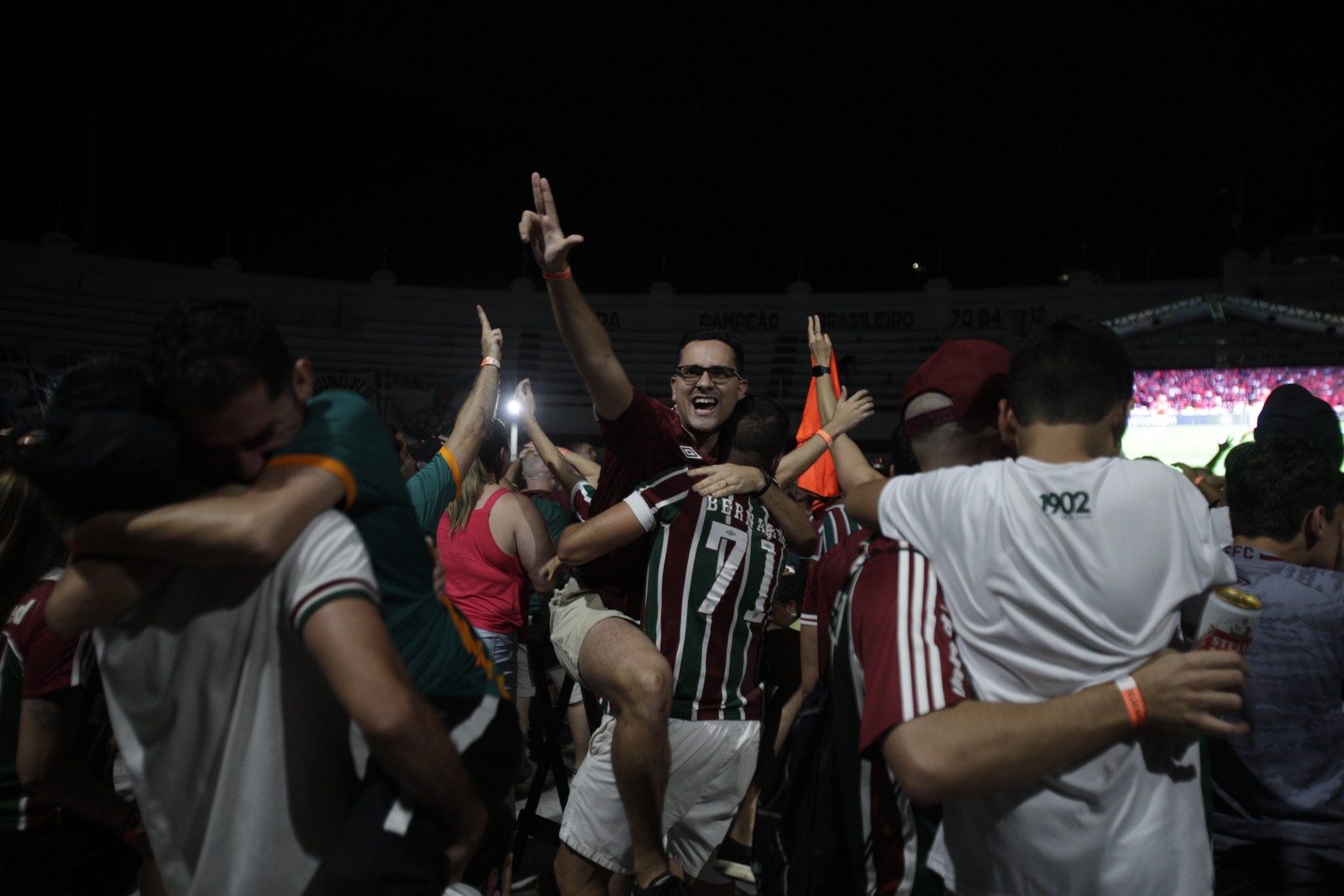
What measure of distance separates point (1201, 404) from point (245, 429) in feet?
51.4

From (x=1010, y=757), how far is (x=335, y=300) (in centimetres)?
2514

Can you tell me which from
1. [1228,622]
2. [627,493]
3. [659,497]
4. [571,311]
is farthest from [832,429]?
[1228,622]

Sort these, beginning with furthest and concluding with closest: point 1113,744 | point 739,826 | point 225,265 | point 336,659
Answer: point 225,265, point 739,826, point 1113,744, point 336,659

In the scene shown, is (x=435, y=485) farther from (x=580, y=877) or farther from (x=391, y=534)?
(x=580, y=877)

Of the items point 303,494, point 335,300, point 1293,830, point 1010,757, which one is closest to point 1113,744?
point 1010,757

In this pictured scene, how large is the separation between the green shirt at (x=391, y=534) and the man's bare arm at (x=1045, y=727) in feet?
2.98

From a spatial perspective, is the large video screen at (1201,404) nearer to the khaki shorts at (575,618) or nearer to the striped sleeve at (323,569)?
the khaki shorts at (575,618)

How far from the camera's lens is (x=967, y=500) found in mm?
1688

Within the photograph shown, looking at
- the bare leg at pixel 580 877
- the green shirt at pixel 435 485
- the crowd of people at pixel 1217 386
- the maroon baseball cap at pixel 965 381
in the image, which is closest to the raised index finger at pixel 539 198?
the green shirt at pixel 435 485

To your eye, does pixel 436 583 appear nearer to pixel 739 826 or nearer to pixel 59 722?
pixel 59 722

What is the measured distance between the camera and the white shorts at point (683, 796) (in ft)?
9.75

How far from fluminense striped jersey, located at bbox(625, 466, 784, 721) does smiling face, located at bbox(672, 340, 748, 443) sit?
39 cm

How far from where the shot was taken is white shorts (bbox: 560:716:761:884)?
117 inches

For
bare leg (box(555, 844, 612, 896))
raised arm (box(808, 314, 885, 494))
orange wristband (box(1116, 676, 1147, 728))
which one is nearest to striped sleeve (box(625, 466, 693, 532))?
raised arm (box(808, 314, 885, 494))
